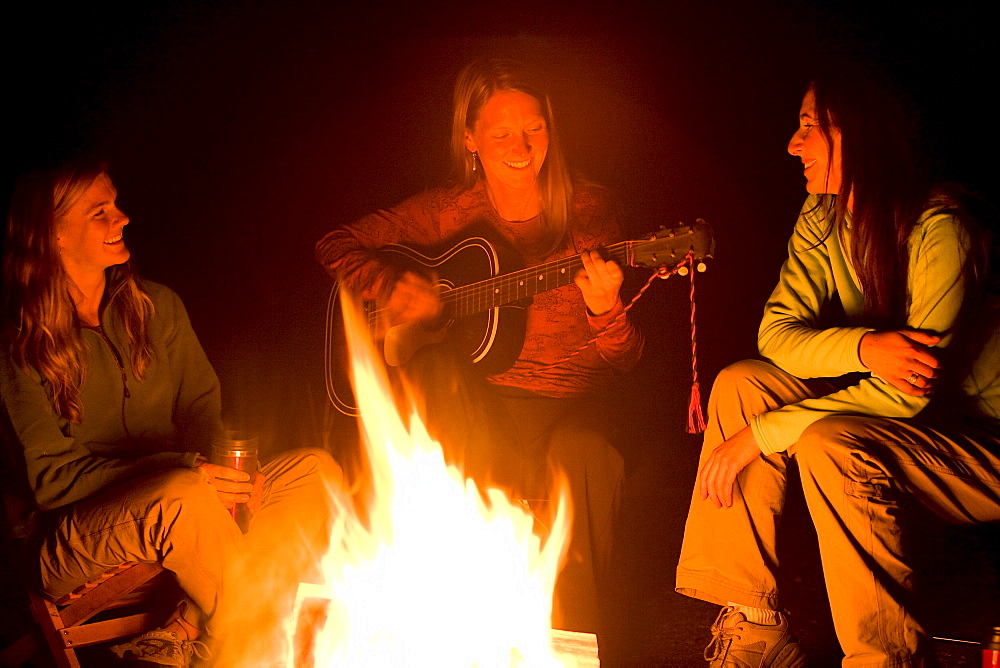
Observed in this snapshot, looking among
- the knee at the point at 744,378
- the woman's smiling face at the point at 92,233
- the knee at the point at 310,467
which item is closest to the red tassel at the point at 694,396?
the knee at the point at 744,378

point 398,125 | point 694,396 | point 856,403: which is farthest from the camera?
point 398,125

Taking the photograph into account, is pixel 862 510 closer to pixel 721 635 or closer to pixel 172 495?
pixel 721 635

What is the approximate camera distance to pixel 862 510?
7.95ft

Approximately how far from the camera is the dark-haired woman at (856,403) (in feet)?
8.00

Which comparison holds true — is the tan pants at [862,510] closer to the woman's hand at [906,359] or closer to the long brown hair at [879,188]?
the woman's hand at [906,359]

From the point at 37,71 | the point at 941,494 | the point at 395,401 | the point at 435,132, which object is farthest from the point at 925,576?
the point at 37,71

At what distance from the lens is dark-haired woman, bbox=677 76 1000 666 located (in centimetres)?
244

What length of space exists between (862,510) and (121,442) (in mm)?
2596

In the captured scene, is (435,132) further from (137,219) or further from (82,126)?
(82,126)

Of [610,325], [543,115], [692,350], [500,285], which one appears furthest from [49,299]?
[692,350]

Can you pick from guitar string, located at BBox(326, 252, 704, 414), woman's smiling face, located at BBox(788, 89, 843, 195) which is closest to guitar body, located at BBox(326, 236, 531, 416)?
guitar string, located at BBox(326, 252, 704, 414)

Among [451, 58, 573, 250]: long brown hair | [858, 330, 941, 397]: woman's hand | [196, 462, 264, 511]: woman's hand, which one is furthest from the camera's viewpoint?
[451, 58, 573, 250]: long brown hair

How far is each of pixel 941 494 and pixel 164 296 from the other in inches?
113

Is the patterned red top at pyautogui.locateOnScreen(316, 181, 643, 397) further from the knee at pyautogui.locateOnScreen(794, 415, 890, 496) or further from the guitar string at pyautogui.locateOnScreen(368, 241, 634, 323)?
the knee at pyautogui.locateOnScreen(794, 415, 890, 496)
